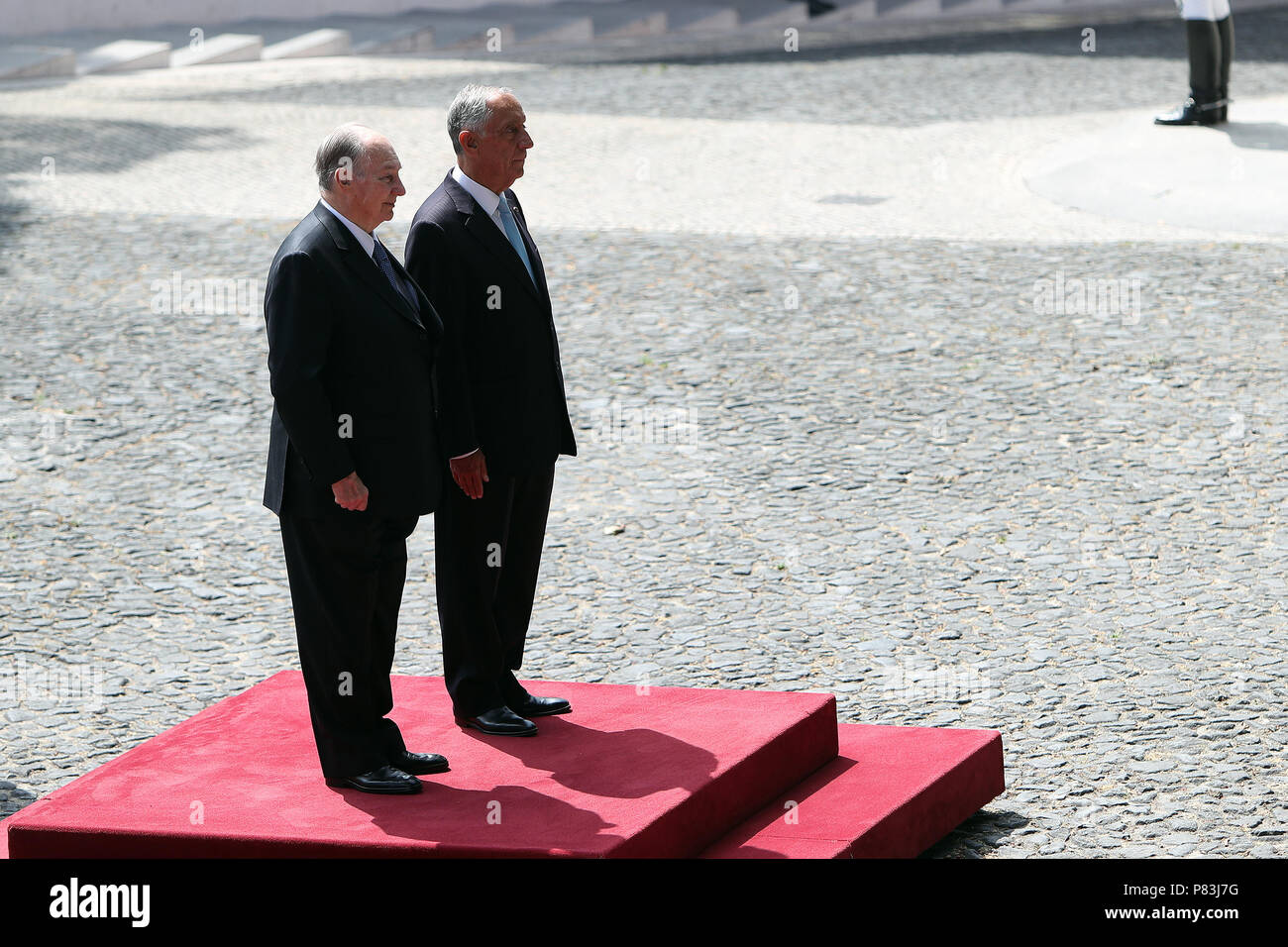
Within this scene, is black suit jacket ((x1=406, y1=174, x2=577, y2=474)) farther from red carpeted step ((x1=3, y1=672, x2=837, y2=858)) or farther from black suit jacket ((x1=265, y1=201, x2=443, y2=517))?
red carpeted step ((x1=3, y1=672, x2=837, y2=858))

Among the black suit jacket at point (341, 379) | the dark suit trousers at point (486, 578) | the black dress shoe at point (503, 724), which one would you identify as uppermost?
the black suit jacket at point (341, 379)

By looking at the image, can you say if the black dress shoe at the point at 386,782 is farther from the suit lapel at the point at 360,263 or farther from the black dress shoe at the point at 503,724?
the suit lapel at the point at 360,263

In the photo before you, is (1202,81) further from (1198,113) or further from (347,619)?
(347,619)

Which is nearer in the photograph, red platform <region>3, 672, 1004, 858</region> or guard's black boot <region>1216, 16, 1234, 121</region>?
red platform <region>3, 672, 1004, 858</region>

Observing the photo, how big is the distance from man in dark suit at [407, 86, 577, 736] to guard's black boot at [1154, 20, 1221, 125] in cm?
983

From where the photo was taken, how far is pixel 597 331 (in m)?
9.40

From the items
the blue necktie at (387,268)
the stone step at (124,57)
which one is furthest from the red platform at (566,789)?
the stone step at (124,57)

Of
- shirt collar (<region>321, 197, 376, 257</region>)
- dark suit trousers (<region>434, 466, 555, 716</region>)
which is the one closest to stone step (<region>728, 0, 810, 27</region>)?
dark suit trousers (<region>434, 466, 555, 716</region>)

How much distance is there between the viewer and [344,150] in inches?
160

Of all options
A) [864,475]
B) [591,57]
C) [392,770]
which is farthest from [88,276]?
[591,57]

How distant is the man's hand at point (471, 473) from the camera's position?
4.41m

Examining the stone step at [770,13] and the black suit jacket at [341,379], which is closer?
the black suit jacket at [341,379]

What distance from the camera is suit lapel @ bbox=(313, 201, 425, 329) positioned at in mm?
4129

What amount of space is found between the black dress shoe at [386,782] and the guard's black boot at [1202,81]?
10.6m
